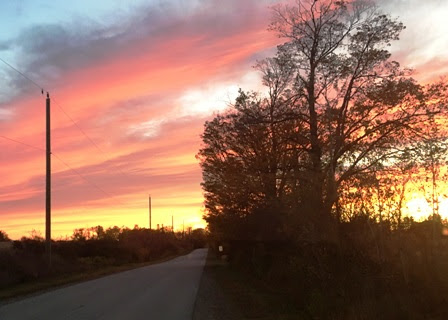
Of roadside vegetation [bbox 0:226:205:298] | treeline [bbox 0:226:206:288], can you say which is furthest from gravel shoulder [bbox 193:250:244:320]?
treeline [bbox 0:226:206:288]

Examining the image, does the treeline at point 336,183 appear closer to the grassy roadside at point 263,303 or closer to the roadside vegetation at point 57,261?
the grassy roadside at point 263,303

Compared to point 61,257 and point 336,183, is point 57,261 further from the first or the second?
point 336,183

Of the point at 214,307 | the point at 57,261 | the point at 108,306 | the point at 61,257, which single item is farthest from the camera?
the point at 61,257

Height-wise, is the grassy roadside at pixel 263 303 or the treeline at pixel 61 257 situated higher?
the treeline at pixel 61 257

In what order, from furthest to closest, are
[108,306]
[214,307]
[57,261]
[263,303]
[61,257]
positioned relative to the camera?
1. [61,257]
2. [57,261]
3. [263,303]
4. [214,307]
5. [108,306]

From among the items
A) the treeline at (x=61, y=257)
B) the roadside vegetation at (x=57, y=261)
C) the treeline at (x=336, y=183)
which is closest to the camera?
the treeline at (x=336, y=183)

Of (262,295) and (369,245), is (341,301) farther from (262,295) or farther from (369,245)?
(262,295)

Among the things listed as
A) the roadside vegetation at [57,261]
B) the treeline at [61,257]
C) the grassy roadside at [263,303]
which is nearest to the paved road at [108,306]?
the grassy roadside at [263,303]

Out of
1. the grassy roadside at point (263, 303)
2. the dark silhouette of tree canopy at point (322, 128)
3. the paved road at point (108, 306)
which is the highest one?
the dark silhouette of tree canopy at point (322, 128)

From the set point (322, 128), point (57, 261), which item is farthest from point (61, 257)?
point (322, 128)

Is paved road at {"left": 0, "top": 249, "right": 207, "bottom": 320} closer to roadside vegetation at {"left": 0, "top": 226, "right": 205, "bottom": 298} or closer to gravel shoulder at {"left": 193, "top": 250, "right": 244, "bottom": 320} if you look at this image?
gravel shoulder at {"left": 193, "top": 250, "right": 244, "bottom": 320}

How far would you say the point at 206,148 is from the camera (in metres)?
44.4

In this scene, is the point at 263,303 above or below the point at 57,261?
below

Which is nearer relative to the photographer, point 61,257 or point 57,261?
point 57,261
